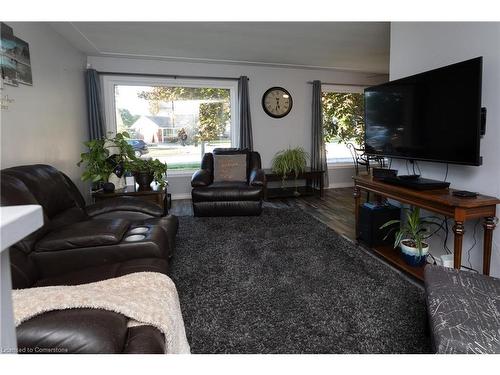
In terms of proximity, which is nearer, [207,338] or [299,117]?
[207,338]

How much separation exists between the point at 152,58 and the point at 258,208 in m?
2.91

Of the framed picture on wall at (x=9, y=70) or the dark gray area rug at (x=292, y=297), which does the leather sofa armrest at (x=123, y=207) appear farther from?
the framed picture on wall at (x=9, y=70)

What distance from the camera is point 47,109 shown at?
2.98 meters

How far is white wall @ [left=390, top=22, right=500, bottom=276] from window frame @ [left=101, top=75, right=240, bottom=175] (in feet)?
9.77

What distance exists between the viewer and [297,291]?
2121mm

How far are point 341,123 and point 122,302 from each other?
576 centimetres

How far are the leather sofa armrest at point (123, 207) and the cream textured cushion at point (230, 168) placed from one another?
190cm

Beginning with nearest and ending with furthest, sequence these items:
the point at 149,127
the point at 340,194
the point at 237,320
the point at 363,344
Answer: the point at 363,344 < the point at 237,320 < the point at 149,127 < the point at 340,194

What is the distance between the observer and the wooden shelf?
231cm

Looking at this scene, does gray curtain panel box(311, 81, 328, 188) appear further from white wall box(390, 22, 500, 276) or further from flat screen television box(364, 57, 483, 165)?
white wall box(390, 22, 500, 276)

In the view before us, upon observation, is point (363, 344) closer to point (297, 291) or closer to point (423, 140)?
point (297, 291)

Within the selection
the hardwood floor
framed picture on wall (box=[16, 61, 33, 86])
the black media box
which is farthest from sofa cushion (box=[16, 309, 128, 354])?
the hardwood floor
